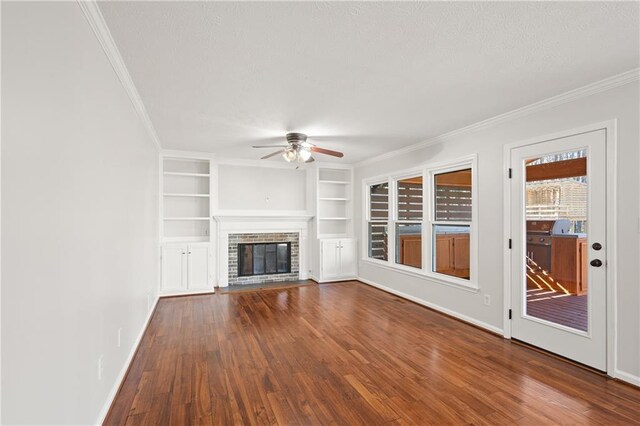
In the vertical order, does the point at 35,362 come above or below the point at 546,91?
below

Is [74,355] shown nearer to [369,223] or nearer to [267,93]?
[267,93]

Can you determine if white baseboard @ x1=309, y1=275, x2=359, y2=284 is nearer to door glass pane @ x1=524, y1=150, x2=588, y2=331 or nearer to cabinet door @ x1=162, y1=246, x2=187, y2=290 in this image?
cabinet door @ x1=162, y1=246, x2=187, y2=290

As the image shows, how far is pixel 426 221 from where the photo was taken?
4.72m

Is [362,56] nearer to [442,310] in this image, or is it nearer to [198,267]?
[442,310]

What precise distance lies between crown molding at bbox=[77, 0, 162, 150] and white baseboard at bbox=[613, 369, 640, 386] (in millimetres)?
4450

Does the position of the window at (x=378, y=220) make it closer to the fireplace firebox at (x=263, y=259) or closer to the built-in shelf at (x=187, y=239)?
the fireplace firebox at (x=263, y=259)

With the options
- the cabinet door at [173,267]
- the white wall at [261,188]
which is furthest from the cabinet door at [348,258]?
the cabinet door at [173,267]

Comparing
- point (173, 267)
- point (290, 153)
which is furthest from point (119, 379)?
point (173, 267)

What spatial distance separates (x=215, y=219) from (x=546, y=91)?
5095mm

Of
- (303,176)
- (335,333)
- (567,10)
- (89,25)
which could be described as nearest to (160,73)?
(89,25)

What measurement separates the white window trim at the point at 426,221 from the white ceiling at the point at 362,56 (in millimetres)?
818

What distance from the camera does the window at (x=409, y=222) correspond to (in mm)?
4961

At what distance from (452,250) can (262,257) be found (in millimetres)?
3639

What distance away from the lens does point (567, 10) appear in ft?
5.74
